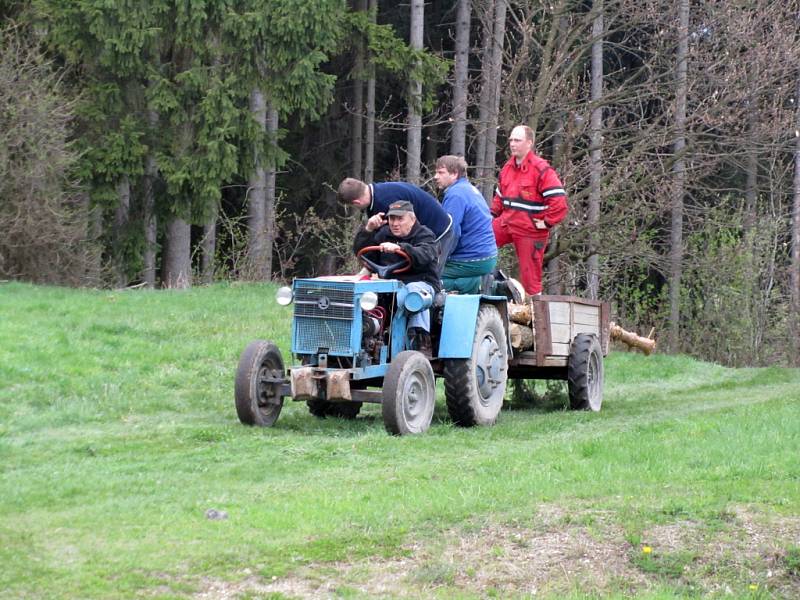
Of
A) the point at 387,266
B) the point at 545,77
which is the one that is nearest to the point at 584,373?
Result: the point at 387,266

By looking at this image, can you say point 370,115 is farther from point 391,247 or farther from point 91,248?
point 391,247

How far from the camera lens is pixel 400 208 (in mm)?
10367

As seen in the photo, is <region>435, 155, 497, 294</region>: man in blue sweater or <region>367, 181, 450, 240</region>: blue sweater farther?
<region>435, 155, 497, 294</region>: man in blue sweater

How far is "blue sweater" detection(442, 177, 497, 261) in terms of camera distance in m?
11.4

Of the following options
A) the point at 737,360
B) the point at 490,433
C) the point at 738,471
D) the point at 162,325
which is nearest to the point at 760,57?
the point at 737,360

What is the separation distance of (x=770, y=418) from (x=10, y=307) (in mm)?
9943

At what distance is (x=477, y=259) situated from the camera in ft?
37.7

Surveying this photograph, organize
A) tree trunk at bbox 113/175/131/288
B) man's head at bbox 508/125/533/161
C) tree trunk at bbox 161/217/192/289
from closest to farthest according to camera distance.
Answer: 1. man's head at bbox 508/125/533/161
2. tree trunk at bbox 113/175/131/288
3. tree trunk at bbox 161/217/192/289

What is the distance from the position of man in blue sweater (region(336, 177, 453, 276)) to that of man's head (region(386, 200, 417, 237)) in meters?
0.17

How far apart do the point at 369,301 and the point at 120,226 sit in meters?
16.5

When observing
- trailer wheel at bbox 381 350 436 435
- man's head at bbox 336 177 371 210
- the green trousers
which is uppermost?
man's head at bbox 336 177 371 210

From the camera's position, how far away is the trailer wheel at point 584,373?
481 inches

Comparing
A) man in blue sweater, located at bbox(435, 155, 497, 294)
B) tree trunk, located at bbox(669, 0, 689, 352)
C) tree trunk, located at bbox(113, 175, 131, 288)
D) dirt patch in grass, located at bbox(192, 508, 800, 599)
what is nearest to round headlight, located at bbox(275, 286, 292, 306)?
man in blue sweater, located at bbox(435, 155, 497, 294)

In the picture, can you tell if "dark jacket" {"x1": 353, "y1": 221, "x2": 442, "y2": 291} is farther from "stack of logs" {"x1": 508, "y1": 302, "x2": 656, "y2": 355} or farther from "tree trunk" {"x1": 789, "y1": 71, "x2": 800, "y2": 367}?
"tree trunk" {"x1": 789, "y1": 71, "x2": 800, "y2": 367}
